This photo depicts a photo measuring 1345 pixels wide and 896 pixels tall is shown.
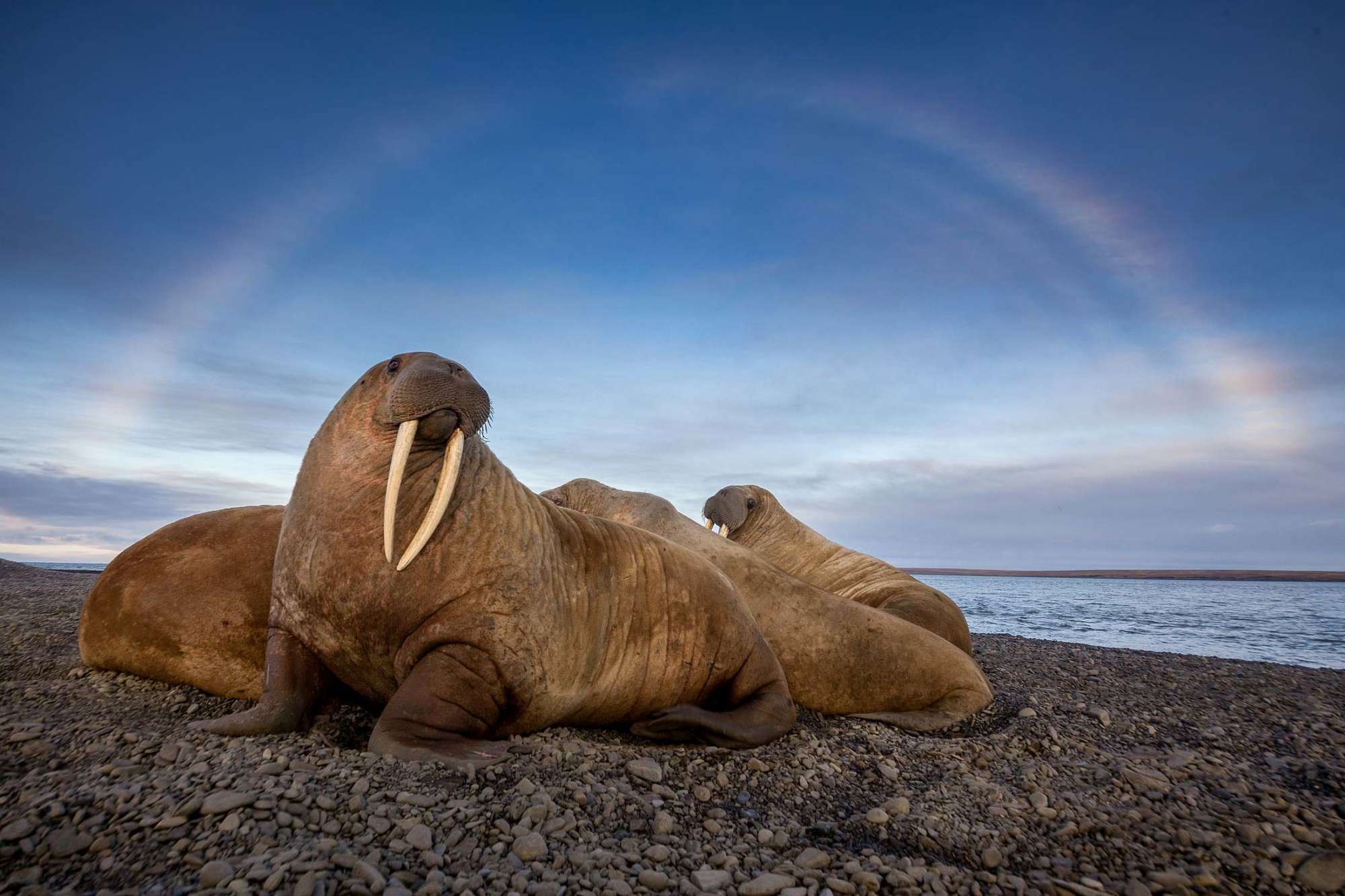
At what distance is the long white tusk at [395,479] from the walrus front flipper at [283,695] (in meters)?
0.67

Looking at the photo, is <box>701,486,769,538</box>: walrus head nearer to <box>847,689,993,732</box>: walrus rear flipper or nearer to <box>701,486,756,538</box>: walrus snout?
<box>701,486,756,538</box>: walrus snout

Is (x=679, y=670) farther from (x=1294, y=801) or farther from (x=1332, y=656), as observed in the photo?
(x=1332, y=656)

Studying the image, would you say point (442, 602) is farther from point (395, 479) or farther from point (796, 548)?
point (796, 548)

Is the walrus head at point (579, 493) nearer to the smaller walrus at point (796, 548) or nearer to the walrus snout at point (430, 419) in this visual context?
the smaller walrus at point (796, 548)

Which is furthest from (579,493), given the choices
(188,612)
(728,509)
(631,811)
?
(631,811)

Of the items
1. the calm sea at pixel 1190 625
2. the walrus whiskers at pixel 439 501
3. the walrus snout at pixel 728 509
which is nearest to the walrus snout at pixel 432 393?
the walrus whiskers at pixel 439 501

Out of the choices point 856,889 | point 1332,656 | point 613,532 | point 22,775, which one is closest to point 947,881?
point 856,889

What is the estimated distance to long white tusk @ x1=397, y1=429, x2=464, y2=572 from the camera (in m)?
3.27

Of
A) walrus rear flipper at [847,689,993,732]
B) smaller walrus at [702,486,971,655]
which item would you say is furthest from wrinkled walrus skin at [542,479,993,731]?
smaller walrus at [702,486,971,655]

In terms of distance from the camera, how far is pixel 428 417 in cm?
339

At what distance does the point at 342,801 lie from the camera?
7.17 ft

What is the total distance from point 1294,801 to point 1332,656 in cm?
1007

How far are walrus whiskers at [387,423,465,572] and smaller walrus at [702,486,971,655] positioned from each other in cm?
410

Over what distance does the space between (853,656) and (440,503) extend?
3.02 meters
